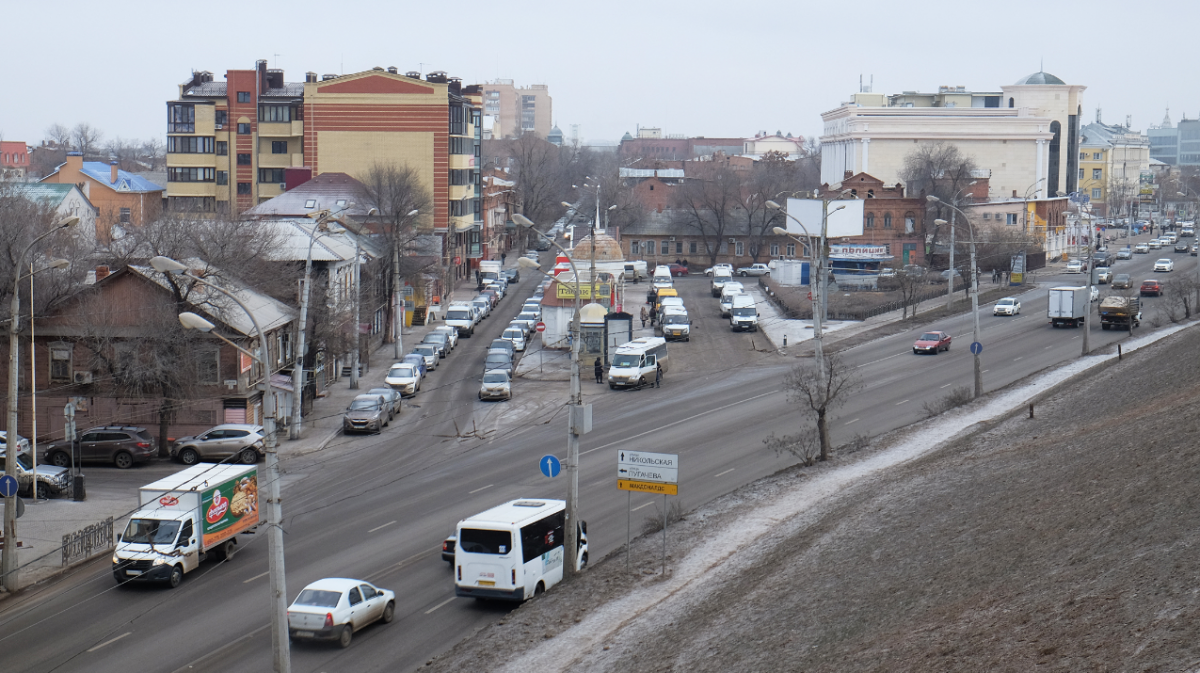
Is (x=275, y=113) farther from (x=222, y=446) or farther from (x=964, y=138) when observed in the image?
(x=964, y=138)

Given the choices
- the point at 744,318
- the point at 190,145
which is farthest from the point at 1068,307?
the point at 190,145

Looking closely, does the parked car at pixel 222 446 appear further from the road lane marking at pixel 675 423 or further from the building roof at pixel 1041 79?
the building roof at pixel 1041 79

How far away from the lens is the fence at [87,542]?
926 inches

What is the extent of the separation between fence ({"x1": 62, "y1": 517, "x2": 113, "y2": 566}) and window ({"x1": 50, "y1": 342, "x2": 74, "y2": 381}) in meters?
12.1

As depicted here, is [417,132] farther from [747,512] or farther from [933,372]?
[747,512]

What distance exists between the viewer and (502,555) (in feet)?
63.6

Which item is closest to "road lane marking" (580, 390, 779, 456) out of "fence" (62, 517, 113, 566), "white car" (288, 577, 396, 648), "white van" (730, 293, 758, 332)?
"fence" (62, 517, 113, 566)

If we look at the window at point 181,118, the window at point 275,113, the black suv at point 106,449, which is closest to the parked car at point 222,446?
the black suv at point 106,449

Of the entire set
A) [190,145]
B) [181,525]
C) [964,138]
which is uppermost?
[964,138]

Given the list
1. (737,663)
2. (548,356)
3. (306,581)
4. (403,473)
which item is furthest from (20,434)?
(737,663)

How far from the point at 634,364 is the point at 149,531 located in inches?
958

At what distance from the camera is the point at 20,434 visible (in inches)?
1389

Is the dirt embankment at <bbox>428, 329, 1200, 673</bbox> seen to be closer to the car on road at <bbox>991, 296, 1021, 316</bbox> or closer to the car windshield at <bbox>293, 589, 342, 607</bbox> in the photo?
the car windshield at <bbox>293, 589, 342, 607</bbox>

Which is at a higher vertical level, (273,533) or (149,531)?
(273,533)
